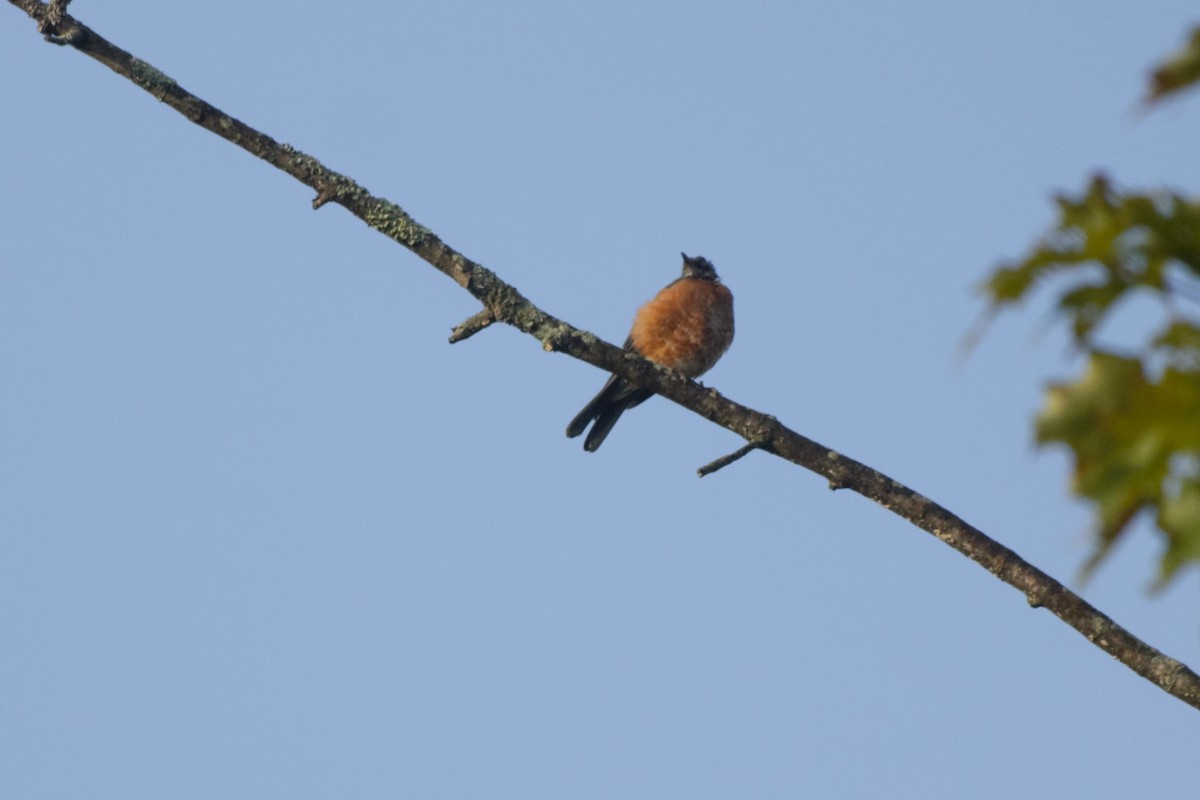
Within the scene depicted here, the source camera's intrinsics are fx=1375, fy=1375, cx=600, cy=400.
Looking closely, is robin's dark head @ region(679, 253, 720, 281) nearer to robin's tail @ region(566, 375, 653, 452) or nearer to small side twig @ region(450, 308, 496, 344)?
robin's tail @ region(566, 375, 653, 452)

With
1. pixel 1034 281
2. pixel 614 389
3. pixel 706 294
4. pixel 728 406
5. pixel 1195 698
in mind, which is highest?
pixel 706 294

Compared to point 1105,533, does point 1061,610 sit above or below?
above

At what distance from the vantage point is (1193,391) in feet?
3.82

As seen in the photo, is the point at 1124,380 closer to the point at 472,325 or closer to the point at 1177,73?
the point at 1177,73

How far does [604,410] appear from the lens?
31.6 ft

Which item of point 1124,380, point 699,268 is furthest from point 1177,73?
point 699,268

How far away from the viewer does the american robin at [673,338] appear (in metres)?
9.62

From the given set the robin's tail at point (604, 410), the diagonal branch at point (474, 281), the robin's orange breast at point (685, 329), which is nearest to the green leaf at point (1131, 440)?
the diagonal branch at point (474, 281)

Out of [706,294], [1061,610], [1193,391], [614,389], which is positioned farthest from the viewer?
[706,294]

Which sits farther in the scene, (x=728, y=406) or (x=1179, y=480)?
(x=728, y=406)

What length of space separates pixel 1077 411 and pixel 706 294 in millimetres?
9112

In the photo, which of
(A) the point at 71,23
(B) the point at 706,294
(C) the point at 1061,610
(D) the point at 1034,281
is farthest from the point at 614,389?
(D) the point at 1034,281

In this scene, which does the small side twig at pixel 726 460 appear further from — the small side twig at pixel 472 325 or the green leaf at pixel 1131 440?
the green leaf at pixel 1131 440

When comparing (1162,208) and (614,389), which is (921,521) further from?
(614,389)
